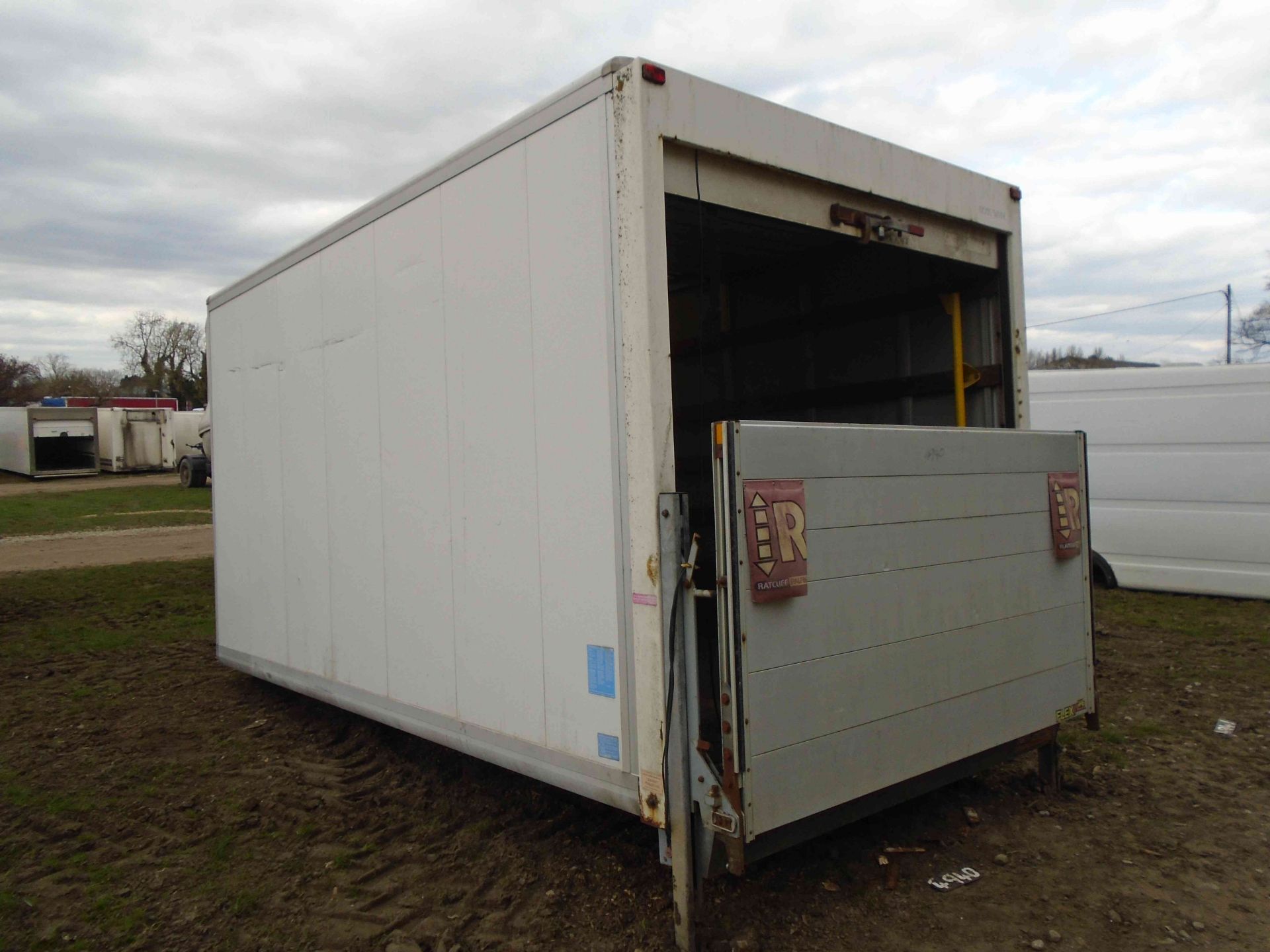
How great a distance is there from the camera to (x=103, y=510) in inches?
776

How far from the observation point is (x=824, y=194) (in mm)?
3361

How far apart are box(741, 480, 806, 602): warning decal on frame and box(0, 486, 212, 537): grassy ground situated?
13491mm

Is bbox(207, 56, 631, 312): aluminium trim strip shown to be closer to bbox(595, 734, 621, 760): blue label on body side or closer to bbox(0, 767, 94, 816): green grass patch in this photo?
bbox(595, 734, 621, 760): blue label on body side

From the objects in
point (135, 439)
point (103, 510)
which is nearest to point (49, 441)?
point (135, 439)

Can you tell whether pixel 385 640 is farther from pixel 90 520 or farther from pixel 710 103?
pixel 90 520

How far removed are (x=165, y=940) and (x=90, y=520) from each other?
17217 millimetres

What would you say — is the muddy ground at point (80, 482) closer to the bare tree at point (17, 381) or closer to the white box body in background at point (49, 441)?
the white box body in background at point (49, 441)

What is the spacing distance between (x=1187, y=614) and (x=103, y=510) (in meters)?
19.9

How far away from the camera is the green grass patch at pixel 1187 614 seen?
7.08 m

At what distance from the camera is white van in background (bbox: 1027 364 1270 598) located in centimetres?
814

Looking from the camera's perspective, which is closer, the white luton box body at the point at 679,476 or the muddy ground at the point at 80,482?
the white luton box body at the point at 679,476

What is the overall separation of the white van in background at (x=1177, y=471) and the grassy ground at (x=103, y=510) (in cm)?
1230

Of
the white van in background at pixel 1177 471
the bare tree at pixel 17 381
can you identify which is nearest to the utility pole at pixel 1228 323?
the white van in background at pixel 1177 471

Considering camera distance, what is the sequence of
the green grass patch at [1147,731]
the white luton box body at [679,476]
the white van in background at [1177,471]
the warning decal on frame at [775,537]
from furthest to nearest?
the white van in background at [1177,471]
the green grass patch at [1147,731]
the white luton box body at [679,476]
the warning decal on frame at [775,537]
